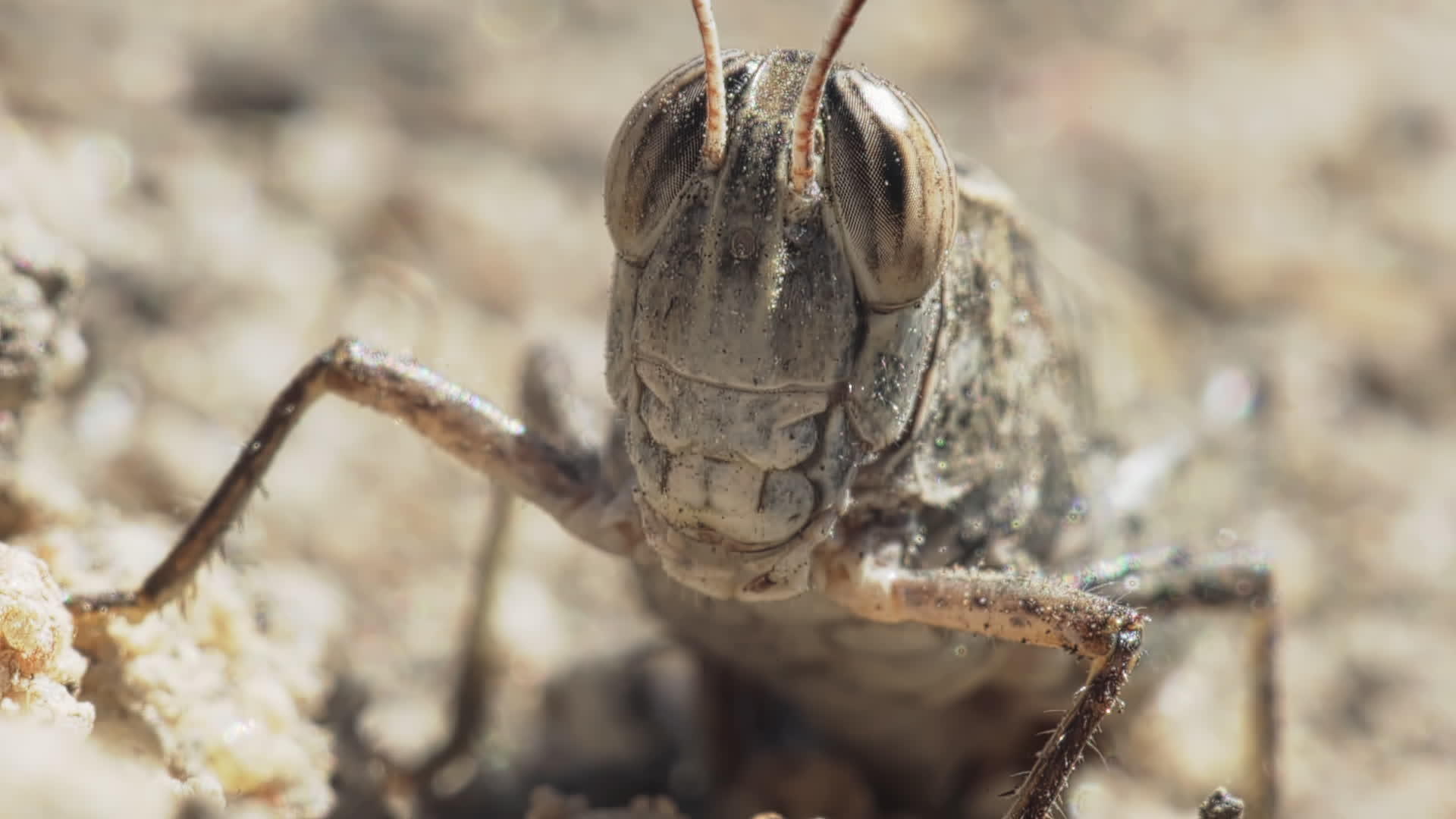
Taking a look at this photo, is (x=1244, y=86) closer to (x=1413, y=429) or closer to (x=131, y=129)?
(x=1413, y=429)

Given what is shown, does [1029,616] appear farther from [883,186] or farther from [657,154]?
[657,154]

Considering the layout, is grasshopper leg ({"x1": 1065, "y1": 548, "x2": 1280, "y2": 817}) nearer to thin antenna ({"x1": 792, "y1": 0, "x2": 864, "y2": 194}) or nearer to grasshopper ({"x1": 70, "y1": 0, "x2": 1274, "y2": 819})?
grasshopper ({"x1": 70, "y1": 0, "x2": 1274, "y2": 819})

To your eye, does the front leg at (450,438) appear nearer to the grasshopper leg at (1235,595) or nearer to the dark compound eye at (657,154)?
the dark compound eye at (657,154)

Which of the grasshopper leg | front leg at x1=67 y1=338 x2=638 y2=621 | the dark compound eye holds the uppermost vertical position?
the grasshopper leg

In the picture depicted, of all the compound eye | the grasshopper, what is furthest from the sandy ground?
the compound eye

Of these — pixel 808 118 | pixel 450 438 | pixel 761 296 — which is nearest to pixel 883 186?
pixel 808 118

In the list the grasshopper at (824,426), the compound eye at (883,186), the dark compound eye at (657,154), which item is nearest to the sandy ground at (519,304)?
the grasshopper at (824,426)
